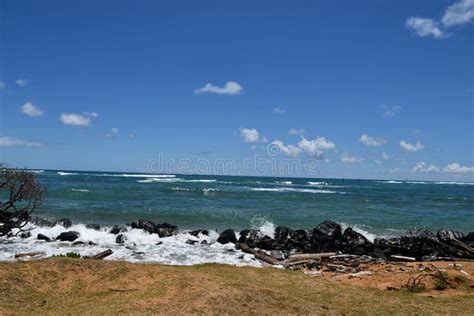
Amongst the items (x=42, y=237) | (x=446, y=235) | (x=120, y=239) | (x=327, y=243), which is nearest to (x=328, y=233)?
(x=327, y=243)

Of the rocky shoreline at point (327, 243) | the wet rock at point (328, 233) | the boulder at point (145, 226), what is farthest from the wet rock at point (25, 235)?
the wet rock at point (328, 233)

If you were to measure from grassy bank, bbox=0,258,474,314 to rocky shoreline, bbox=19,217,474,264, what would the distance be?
6.10m

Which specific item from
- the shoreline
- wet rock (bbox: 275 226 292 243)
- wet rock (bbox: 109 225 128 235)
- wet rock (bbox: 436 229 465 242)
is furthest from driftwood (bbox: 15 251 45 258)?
wet rock (bbox: 436 229 465 242)

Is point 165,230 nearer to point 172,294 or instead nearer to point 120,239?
point 120,239

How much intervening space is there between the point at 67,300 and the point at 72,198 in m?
35.1

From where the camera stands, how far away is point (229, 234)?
21438 mm

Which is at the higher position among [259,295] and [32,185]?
[32,185]

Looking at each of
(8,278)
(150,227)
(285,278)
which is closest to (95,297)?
(8,278)

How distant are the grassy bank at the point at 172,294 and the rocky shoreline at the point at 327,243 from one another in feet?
20.0

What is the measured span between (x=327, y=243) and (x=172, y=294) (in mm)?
12591

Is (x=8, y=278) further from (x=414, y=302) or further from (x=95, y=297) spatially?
(x=414, y=302)

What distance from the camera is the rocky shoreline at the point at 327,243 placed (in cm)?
1800

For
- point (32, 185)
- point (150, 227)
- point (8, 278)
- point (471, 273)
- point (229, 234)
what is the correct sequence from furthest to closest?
point (150, 227)
point (229, 234)
point (32, 185)
point (471, 273)
point (8, 278)

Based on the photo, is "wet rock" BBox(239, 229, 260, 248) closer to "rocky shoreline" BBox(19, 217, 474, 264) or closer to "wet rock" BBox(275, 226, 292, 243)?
"rocky shoreline" BBox(19, 217, 474, 264)
